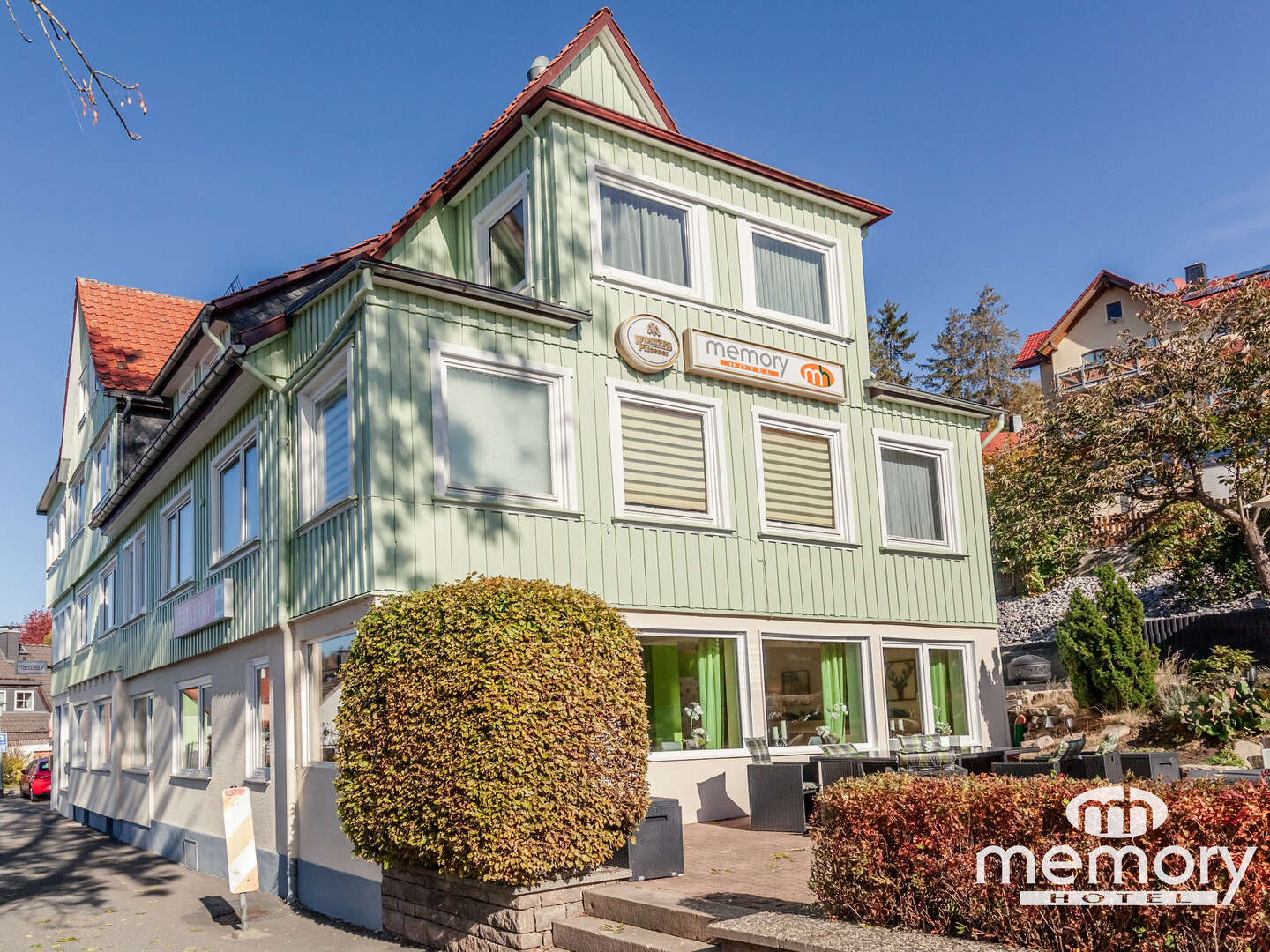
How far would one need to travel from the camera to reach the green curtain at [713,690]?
41.7ft

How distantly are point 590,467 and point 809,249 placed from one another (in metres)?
4.96

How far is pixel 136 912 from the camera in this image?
12.1 m

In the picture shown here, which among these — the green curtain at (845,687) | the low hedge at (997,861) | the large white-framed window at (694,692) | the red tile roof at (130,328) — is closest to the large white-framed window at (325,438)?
the large white-framed window at (694,692)

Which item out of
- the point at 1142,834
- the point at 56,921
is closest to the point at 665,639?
the point at 56,921

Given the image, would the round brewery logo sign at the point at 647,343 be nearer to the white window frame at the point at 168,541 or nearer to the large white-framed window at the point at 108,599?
the white window frame at the point at 168,541

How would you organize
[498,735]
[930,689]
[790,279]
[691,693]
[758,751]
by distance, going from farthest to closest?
[930,689] < [790,279] < [691,693] < [758,751] < [498,735]

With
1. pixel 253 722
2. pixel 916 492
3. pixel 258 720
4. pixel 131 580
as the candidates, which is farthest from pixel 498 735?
pixel 131 580

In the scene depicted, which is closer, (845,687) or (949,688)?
(845,687)

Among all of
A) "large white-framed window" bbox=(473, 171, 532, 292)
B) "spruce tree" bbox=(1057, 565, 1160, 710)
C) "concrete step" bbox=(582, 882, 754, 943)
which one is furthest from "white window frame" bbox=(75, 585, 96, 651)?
"concrete step" bbox=(582, 882, 754, 943)

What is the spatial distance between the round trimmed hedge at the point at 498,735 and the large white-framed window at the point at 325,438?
271cm

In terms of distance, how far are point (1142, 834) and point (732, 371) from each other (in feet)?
28.9

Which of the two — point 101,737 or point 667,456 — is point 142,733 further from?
point 667,456

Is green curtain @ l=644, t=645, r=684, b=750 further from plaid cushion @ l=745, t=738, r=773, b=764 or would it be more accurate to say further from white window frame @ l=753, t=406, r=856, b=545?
white window frame @ l=753, t=406, r=856, b=545

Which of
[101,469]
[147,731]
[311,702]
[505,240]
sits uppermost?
[505,240]
